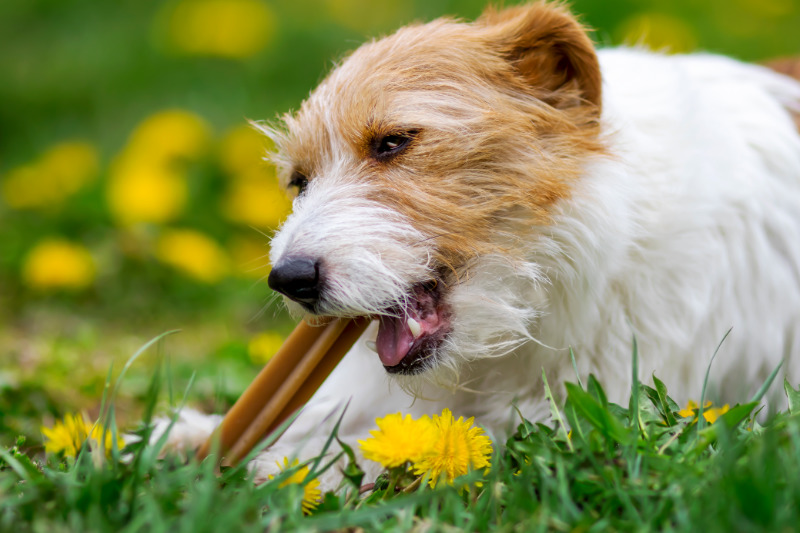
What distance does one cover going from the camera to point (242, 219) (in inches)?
224

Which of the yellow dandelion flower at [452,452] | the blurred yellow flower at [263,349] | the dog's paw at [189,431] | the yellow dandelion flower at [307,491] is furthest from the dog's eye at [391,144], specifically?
the blurred yellow flower at [263,349]

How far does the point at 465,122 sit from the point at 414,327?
59 cm

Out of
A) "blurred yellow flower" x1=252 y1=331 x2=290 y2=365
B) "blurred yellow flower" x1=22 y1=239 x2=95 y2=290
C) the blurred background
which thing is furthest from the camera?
"blurred yellow flower" x1=22 y1=239 x2=95 y2=290

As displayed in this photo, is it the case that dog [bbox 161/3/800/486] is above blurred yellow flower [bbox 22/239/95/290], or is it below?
above

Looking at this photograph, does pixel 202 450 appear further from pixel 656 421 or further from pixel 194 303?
pixel 194 303

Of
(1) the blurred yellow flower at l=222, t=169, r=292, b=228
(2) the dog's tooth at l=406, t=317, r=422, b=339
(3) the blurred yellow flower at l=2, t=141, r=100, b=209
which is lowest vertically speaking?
(1) the blurred yellow flower at l=222, t=169, r=292, b=228

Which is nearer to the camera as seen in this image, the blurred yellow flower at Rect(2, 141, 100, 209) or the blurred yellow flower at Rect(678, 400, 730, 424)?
the blurred yellow flower at Rect(678, 400, 730, 424)

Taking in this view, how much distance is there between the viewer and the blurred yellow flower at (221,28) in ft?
23.4

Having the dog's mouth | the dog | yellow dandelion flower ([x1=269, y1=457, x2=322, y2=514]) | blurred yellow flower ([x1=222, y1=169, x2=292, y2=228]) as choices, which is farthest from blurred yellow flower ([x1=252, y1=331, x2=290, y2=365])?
blurred yellow flower ([x1=222, y1=169, x2=292, y2=228])

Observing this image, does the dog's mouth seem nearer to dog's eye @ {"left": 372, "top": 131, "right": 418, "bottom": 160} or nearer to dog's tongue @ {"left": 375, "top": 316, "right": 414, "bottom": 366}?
dog's tongue @ {"left": 375, "top": 316, "right": 414, "bottom": 366}

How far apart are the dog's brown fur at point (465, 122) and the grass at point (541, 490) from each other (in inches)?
23.1

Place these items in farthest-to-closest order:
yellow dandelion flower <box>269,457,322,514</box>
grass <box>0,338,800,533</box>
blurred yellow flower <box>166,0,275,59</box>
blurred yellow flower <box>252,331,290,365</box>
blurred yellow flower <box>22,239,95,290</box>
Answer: blurred yellow flower <box>166,0,275,59</box> → blurred yellow flower <box>22,239,95,290</box> → blurred yellow flower <box>252,331,290,365</box> → yellow dandelion flower <box>269,457,322,514</box> → grass <box>0,338,800,533</box>

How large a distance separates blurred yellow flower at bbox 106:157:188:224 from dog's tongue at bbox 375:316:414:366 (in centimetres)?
341

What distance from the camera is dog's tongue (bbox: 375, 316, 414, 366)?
2.34 m
